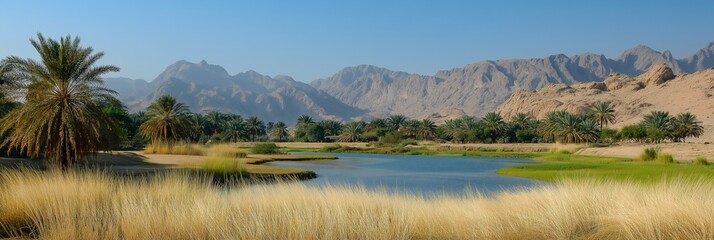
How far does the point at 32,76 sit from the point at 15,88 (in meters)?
0.71

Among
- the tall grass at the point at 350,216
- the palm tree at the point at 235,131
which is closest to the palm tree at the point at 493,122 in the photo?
the palm tree at the point at 235,131

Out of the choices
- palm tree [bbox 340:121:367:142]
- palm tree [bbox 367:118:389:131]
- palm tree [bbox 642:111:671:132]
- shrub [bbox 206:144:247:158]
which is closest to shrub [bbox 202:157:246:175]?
shrub [bbox 206:144:247:158]

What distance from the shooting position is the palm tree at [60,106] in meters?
19.4

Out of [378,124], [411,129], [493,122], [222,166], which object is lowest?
[222,166]

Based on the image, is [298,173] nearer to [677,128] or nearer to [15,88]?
[15,88]

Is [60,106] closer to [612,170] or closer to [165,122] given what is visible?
[612,170]

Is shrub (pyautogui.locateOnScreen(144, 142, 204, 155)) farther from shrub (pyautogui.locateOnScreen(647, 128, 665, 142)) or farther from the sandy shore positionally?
shrub (pyautogui.locateOnScreen(647, 128, 665, 142))

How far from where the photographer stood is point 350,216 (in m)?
8.87

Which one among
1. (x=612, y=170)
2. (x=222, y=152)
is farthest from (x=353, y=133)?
(x=612, y=170)

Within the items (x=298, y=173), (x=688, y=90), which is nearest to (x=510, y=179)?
(x=298, y=173)

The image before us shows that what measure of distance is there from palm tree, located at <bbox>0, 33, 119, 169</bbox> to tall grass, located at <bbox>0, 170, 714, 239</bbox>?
9.00m

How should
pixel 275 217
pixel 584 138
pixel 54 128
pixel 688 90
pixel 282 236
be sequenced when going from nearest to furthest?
pixel 282 236 → pixel 275 217 → pixel 54 128 → pixel 584 138 → pixel 688 90

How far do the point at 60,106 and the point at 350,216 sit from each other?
15172mm

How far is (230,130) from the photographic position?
105 m
